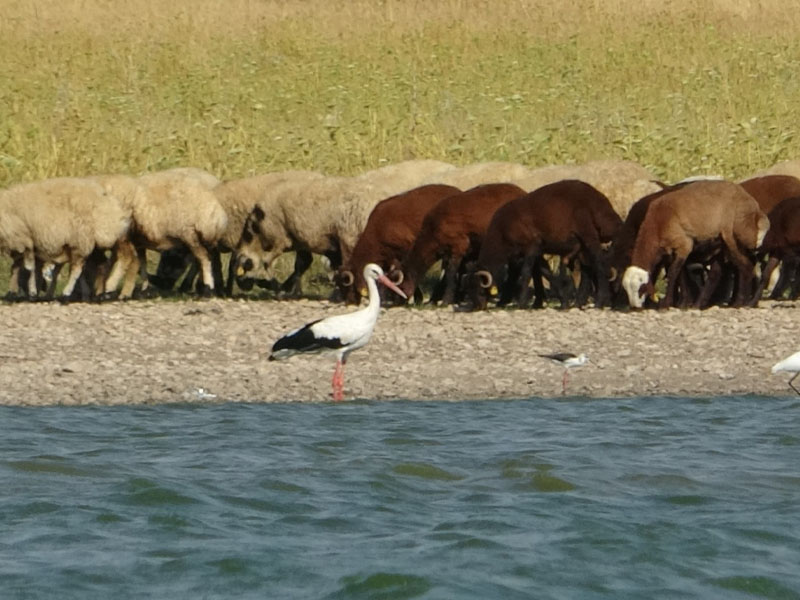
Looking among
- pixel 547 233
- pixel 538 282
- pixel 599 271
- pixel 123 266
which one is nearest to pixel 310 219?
pixel 123 266

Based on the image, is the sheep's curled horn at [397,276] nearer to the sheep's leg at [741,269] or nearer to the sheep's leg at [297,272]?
the sheep's leg at [297,272]

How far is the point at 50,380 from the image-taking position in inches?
570

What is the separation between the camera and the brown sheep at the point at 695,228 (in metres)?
18.6

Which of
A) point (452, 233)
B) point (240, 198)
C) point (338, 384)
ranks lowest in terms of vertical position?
point (338, 384)

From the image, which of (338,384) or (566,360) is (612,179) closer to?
(566,360)

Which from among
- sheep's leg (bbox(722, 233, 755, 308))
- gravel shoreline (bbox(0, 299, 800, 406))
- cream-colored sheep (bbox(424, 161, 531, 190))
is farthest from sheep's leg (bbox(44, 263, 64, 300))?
sheep's leg (bbox(722, 233, 755, 308))

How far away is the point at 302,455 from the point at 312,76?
21748 millimetres

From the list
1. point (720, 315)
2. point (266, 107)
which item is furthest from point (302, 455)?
point (266, 107)

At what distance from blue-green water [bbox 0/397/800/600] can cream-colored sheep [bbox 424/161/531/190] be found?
8256mm

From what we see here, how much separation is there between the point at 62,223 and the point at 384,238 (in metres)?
3.61

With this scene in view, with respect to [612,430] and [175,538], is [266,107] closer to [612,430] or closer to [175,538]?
[612,430]

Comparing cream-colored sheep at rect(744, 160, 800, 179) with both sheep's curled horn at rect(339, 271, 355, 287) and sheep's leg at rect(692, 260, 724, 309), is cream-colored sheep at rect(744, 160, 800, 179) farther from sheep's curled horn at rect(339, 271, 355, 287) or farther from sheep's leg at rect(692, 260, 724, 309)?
sheep's curled horn at rect(339, 271, 355, 287)

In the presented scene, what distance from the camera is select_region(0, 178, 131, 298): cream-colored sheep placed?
66.1 feet

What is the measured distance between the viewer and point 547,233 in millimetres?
18750
